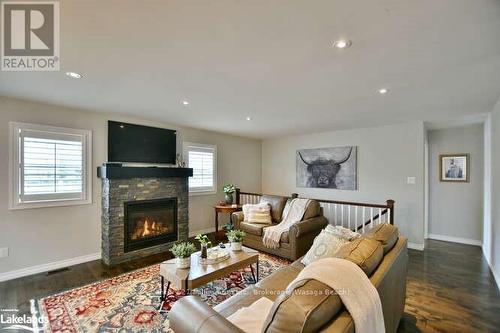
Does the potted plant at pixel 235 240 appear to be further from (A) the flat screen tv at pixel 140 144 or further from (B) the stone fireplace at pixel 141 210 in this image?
(A) the flat screen tv at pixel 140 144

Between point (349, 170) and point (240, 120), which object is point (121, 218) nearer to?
point (240, 120)

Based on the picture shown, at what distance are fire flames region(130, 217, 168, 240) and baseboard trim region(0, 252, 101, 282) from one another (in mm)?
679

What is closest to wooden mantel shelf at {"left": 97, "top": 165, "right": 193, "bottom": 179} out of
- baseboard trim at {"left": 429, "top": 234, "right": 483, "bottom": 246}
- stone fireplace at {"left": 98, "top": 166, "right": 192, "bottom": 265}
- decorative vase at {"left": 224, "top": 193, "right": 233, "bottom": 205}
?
stone fireplace at {"left": 98, "top": 166, "right": 192, "bottom": 265}

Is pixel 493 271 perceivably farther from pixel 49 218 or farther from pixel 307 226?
pixel 49 218

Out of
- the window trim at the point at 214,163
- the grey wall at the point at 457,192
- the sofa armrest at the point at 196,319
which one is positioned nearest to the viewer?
the sofa armrest at the point at 196,319

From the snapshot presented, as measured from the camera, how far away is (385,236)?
75.0 inches

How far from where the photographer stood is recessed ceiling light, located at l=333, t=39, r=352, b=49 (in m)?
1.71

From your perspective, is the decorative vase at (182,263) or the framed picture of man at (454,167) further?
the framed picture of man at (454,167)

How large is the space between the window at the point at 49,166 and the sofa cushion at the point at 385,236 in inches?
162

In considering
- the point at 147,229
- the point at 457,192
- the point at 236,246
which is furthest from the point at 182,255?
the point at 457,192

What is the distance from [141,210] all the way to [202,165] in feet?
5.69

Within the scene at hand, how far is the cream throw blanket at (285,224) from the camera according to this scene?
368 centimetres

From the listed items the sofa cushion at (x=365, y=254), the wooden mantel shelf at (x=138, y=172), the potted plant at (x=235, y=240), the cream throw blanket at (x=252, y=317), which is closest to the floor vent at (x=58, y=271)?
the wooden mantel shelf at (x=138, y=172)

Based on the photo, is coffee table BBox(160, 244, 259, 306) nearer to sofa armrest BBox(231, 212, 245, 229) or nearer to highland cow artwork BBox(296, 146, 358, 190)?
sofa armrest BBox(231, 212, 245, 229)
